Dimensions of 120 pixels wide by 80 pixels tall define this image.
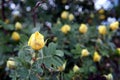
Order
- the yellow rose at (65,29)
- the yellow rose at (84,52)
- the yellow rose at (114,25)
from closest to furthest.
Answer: the yellow rose at (84,52) → the yellow rose at (65,29) → the yellow rose at (114,25)

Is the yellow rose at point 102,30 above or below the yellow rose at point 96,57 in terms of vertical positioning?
above

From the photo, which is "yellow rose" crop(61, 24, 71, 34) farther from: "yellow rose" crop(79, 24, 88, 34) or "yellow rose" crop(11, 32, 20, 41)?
"yellow rose" crop(11, 32, 20, 41)

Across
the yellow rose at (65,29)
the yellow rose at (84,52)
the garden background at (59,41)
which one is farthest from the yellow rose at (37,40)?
the yellow rose at (65,29)

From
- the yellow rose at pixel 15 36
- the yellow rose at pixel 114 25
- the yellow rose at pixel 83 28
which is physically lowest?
the yellow rose at pixel 15 36

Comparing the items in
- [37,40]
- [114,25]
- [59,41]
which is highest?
[114,25]

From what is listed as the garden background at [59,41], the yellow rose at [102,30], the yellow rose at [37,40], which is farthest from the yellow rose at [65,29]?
the yellow rose at [37,40]

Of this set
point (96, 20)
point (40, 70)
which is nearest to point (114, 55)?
point (96, 20)

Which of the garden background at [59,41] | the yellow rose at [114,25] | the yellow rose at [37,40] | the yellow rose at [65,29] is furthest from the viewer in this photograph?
the yellow rose at [114,25]

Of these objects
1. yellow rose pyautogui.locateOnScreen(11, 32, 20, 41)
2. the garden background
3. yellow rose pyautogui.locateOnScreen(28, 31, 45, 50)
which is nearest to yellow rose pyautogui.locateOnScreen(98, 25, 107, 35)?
the garden background

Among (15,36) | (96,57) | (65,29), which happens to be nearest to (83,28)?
(65,29)

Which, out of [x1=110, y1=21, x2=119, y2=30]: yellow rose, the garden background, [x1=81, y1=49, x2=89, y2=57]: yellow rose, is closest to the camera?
the garden background

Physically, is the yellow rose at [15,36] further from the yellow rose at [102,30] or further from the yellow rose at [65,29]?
the yellow rose at [102,30]

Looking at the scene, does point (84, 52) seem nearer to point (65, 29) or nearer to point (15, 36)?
point (65, 29)

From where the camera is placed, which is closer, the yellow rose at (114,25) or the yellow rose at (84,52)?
the yellow rose at (84,52)
